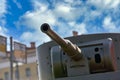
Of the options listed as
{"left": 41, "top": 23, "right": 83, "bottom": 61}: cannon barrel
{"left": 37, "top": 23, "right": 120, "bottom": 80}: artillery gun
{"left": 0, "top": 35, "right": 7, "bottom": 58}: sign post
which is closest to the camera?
{"left": 41, "top": 23, "right": 83, "bottom": 61}: cannon barrel

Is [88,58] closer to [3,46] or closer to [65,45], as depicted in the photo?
[65,45]

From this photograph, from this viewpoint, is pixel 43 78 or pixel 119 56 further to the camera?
pixel 43 78

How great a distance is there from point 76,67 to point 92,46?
42cm

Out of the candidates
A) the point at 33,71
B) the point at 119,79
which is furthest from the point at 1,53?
the point at 33,71

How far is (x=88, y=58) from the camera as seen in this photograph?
554 cm

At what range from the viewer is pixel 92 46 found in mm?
5664

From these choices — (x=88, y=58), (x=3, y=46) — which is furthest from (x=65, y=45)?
(x=3, y=46)

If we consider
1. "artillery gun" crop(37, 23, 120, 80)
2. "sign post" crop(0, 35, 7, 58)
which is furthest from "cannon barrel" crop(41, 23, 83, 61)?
"sign post" crop(0, 35, 7, 58)

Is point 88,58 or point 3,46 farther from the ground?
point 3,46

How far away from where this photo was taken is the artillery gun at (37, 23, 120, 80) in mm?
5320

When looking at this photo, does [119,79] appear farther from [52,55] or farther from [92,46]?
[52,55]

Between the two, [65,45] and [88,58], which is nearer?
[65,45]

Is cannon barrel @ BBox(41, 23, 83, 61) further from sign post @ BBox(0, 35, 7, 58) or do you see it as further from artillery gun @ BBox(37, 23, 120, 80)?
sign post @ BBox(0, 35, 7, 58)

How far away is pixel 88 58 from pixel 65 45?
20.4 inches
